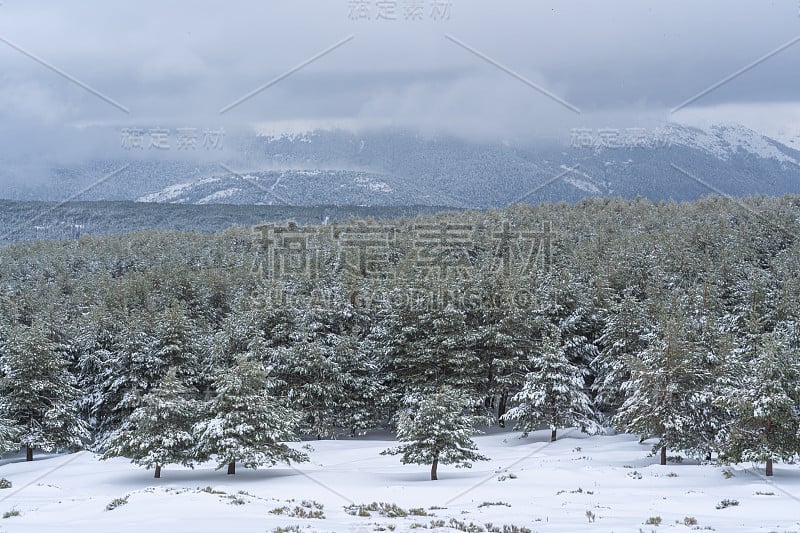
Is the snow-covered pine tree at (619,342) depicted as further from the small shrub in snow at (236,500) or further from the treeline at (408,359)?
the small shrub in snow at (236,500)

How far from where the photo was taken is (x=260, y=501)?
24.0 m

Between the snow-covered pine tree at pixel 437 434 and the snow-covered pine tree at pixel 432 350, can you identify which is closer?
the snow-covered pine tree at pixel 437 434

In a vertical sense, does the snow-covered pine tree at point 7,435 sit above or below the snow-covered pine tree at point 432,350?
below

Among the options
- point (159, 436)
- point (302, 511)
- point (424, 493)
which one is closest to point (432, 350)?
point (424, 493)

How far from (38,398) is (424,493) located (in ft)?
95.9

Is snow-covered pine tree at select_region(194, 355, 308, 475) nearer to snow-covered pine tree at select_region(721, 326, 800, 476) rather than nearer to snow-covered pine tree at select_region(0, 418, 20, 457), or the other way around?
snow-covered pine tree at select_region(0, 418, 20, 457)

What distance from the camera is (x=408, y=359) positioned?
163ft

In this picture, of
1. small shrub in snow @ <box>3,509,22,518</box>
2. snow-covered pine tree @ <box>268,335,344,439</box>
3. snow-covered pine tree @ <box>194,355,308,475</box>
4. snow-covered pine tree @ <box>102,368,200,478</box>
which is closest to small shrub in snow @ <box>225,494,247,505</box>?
small shrub in snow @ <box>3,509,22,518</box>

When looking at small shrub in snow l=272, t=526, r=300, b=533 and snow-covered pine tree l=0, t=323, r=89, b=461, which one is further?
snow-covered pine tree l=0, t=323, r=89, b=461

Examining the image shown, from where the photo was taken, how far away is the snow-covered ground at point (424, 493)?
20188mm

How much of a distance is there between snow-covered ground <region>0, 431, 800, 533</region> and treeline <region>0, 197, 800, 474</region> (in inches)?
70.4

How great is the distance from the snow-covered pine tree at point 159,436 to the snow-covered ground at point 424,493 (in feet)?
3.61

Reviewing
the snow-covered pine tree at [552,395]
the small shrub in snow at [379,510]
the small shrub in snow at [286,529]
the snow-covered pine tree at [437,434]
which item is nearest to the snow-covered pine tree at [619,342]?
the snow-covered pine tree at [552,395]

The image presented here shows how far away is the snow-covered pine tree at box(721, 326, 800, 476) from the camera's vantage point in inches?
1094
